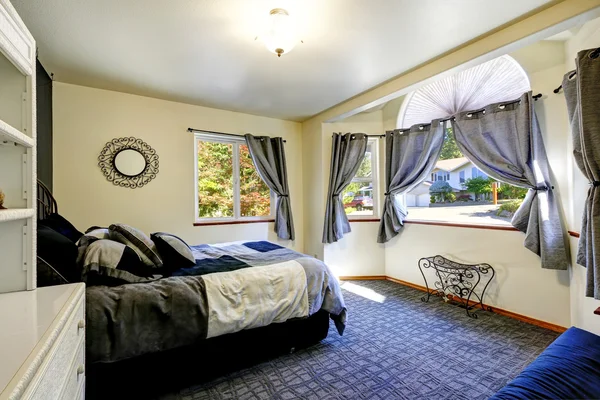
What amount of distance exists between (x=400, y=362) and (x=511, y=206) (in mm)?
2174

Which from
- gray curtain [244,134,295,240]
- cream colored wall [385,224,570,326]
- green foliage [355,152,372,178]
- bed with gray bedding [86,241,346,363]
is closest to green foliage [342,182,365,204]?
green foliage [355,152,372,178]

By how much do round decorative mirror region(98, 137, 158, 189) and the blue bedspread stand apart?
12.4 feet

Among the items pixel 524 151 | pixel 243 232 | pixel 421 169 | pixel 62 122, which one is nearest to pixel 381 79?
pixel 421 169

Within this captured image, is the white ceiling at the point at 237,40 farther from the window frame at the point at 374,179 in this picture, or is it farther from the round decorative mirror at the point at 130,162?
the window frame at the point at 374,179

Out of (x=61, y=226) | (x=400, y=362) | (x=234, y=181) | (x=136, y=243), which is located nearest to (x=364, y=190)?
(x=234, y=181)

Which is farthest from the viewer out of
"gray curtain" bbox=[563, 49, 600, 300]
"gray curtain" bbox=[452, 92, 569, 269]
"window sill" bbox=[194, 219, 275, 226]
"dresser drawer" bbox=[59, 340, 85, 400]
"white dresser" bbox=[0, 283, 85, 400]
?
"window sill" bbox=[194, 219, 275, 226]

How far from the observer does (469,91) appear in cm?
324

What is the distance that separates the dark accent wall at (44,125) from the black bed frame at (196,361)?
605 millimetres

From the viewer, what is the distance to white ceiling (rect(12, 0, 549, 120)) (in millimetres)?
1896

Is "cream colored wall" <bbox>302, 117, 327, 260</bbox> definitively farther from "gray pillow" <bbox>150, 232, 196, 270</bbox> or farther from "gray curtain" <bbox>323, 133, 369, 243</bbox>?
"gray pillow" <bbox>150, 232, 196, 270</bbox>

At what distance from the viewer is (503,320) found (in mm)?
2754

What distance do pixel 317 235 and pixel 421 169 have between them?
1800 mm

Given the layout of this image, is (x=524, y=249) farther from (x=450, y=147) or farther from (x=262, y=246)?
(x=262, y=246)

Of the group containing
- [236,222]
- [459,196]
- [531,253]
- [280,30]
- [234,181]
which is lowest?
[531,253]
